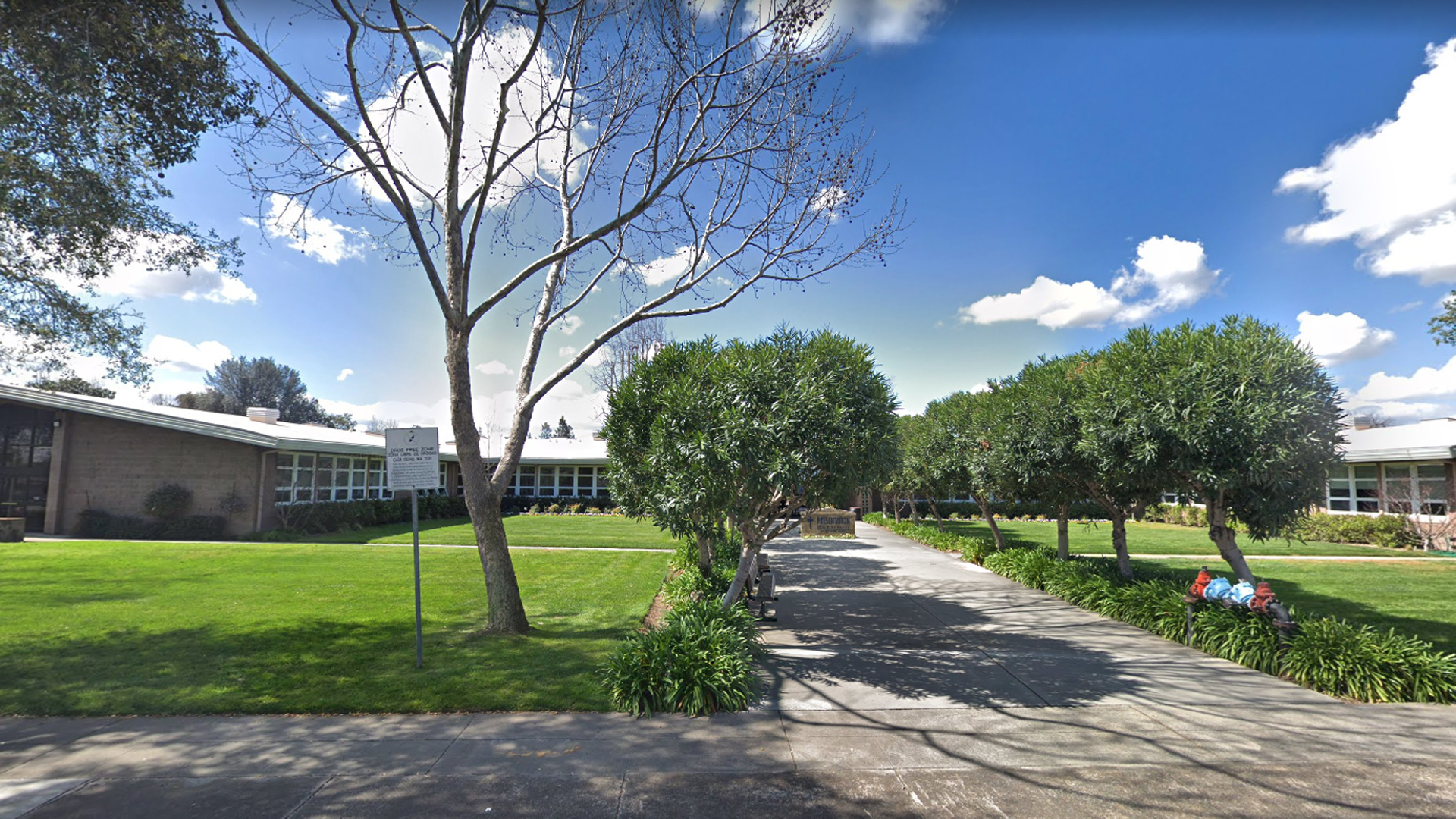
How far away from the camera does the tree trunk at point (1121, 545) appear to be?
11.5 metres

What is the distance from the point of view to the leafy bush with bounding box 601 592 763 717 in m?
5.97

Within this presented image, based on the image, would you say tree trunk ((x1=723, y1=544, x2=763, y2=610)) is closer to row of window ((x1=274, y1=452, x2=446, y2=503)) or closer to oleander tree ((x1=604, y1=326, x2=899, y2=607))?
oleander tree ((x1=604, y1=326, x2=899, y2=607))

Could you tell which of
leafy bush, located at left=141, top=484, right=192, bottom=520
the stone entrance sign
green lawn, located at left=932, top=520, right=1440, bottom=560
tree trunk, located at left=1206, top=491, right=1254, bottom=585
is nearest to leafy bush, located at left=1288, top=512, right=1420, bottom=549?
green lawn, located at left=932, top=520, right=1440, bottom=560

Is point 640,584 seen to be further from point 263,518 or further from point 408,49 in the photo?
point 263,518

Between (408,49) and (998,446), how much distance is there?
37.6ft

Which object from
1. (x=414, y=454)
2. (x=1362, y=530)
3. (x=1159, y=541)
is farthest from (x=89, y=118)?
(x=1362, y=530)

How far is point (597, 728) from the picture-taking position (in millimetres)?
5508

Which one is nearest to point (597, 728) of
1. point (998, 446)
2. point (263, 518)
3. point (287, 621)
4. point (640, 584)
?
point (287, 621)

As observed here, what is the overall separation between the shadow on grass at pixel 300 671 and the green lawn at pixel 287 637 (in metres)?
0.02

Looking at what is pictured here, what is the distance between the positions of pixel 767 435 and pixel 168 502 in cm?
2089

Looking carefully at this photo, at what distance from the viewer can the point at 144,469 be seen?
19.4 meters

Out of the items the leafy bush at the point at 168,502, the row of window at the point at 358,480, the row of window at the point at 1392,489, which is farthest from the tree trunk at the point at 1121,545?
the leafy bush at the point at 168,502

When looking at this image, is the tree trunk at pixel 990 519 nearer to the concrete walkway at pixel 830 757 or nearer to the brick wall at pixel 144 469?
the concrete walkway at pixel 830 757

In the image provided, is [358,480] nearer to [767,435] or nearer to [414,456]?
[414,456]
